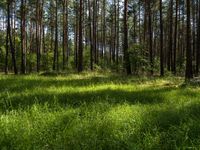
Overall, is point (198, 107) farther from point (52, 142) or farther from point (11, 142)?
point (11, 142)

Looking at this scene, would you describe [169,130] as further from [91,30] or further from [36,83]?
[91,30]

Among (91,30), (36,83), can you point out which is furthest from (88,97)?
(91,30)

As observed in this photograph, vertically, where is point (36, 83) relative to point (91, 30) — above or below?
below

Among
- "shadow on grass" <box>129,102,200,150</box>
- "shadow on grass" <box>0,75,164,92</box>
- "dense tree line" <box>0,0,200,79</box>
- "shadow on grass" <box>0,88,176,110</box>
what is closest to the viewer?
"shadow on grass" <box>129,102,200,150</box>

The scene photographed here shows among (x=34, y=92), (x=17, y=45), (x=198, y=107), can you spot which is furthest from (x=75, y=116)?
(x=17, y=45)

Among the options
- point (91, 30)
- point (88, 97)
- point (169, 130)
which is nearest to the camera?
point (169, 130)

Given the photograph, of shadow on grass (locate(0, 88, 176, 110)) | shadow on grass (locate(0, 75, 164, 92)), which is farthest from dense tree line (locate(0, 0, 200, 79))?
shadow on grass (locate(0, 88, 176, 110))

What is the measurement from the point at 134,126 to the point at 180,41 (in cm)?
5604

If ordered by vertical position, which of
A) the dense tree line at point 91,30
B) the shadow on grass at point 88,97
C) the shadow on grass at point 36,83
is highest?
the dense tree line at point 91,30

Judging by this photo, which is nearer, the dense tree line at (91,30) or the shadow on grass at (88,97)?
the shadow on grass at (88,97)

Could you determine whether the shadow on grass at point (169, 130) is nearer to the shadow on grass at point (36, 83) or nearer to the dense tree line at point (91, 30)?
the shadow on grass at point (36, 83)

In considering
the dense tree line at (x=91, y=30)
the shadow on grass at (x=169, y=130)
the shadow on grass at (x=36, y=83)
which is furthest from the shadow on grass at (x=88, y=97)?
the dense tree line at (x=91, y=30)

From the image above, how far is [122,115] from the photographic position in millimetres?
7227

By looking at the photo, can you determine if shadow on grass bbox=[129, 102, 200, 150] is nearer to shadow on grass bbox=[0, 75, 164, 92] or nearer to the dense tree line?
shadow on grass bbox=[0, 75, 164, 92]
